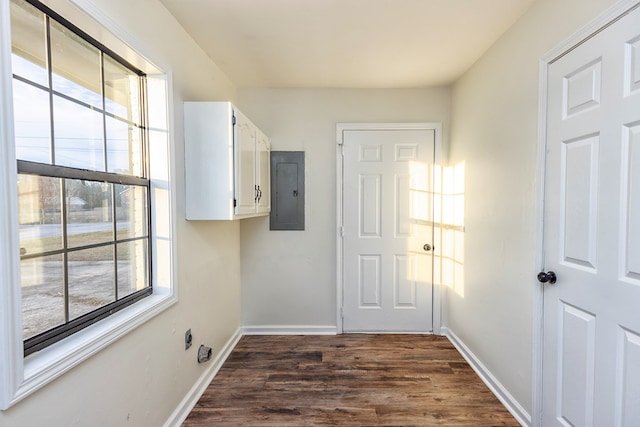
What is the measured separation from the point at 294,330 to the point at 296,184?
1466mm

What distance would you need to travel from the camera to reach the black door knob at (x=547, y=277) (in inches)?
61.9

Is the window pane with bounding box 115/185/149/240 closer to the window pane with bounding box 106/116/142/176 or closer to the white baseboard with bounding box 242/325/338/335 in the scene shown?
the window pane with bounding box 106/116/142/176

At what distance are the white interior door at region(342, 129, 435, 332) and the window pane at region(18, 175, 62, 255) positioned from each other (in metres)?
2.24

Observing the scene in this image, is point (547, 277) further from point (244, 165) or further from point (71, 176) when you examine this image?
point (71, 176)

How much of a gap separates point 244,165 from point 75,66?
1038 millimetres

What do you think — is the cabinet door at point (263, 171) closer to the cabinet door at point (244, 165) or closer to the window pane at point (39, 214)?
the cabinet door at point (244, 165)

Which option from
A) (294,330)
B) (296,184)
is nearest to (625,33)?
(296,184)

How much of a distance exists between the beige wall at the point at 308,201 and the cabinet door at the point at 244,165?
0.72m

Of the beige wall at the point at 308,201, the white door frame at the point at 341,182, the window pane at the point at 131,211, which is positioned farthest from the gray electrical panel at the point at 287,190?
the window pane at the point at 131,211

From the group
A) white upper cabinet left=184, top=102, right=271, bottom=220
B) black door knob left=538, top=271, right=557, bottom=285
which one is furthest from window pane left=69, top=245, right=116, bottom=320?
black door knob left=538, top=271, right=557, bottom=285

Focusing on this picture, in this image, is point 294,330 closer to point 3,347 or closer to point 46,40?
point 3,347

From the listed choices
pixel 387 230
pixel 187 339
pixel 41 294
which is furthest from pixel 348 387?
pixel 41 294

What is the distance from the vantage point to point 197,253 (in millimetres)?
2084

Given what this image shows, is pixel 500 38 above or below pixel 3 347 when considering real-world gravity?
above
